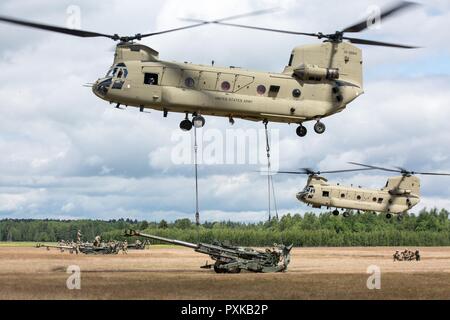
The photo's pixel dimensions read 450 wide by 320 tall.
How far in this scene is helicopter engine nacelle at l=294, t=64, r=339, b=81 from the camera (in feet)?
133

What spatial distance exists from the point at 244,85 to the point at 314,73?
3967 millimetres

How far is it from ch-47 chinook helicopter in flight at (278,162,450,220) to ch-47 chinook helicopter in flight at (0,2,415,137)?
34.6m

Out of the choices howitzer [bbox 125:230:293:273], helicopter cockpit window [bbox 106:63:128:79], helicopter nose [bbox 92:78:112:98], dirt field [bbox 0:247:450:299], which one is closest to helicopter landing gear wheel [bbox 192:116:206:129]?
helicopter cockpit window [bbox 106:63:128:79]

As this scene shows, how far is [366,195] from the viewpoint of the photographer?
262 ft

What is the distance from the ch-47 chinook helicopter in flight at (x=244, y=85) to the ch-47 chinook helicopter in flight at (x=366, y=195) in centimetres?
3464

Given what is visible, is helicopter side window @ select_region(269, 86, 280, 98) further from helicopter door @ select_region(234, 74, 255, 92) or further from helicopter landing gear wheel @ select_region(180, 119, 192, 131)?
helicopter landing gear wheel @ select_region(180, 119, 192, 131)

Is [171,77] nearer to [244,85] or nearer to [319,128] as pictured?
[244,85]

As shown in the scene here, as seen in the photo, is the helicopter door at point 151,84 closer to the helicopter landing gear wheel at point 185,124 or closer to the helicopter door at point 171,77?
the helicopter door at point 171,77

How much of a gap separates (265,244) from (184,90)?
272 ft

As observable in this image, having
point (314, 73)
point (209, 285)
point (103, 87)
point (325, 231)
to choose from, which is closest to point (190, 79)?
point (103, 87)

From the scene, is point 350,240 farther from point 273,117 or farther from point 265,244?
point 273,117

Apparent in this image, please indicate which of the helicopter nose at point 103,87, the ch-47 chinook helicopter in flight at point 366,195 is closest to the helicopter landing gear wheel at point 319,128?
the helicopter nose at point 103,87

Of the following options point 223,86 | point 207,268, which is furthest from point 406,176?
point 223,86

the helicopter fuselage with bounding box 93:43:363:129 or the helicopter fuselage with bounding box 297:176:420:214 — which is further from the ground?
the helicopter fuselage with bounding box 93:43:363:129
